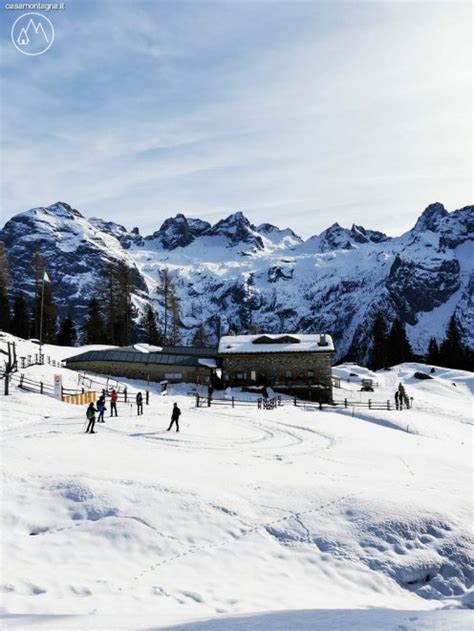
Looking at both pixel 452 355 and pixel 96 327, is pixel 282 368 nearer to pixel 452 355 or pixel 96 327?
pixel 96 327

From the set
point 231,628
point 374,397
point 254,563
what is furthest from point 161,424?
point 374,397

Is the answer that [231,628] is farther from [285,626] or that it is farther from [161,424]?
[161,424]

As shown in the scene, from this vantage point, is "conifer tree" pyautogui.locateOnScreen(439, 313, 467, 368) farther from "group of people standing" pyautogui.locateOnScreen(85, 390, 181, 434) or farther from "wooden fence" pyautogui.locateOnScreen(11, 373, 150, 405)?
"group of people standing" pyautogui.locateOnScreen(85, 390, 181, 434)

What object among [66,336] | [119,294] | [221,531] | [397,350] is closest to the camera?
[221,531]

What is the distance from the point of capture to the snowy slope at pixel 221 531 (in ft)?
35.5

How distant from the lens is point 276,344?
54438mm

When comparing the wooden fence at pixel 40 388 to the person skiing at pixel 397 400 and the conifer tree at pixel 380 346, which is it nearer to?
the person skiing at pixel 397 400

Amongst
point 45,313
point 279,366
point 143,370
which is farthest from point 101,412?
point 45,313

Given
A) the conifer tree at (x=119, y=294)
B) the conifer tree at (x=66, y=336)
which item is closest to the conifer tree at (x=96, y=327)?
the conifer tree at (x=66, y=336)

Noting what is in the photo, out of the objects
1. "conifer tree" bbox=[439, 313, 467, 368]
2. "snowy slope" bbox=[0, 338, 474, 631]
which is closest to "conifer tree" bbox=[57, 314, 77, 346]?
"snowy slope" bbox=[0, 338, 474, 631]

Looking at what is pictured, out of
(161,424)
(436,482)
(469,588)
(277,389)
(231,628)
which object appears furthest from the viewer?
(277,389)

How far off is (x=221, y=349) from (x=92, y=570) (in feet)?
139

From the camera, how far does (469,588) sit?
548 inches

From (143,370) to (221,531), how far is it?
38764mm
